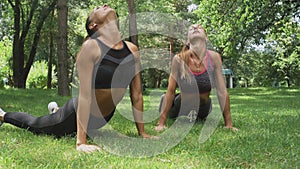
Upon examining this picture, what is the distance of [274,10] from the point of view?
44.3 ft

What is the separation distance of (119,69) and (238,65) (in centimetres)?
4003

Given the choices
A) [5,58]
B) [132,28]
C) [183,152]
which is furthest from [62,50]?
[5,58]

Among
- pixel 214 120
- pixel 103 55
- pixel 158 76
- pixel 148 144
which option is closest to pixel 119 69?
pixel 103 55

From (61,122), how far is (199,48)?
6.41ft

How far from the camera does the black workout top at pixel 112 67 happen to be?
3.41 m

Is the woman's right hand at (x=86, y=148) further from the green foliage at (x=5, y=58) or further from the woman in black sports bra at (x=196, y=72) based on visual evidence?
the green foliage at (x=5, y=58)

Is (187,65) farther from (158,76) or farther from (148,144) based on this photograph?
(158,76)

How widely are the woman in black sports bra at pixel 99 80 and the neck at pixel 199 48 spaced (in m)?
1.22

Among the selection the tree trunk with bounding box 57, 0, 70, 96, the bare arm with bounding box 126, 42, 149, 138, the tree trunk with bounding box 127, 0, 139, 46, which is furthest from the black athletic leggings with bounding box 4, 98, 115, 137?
the tree trunk with bounding box 127, 0, 139, 46

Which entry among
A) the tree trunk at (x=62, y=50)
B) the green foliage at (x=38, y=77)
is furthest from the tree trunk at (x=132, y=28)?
the green foliage at (x=38, y=77)

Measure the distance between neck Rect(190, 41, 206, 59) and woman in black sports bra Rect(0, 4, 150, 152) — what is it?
4.00 ft

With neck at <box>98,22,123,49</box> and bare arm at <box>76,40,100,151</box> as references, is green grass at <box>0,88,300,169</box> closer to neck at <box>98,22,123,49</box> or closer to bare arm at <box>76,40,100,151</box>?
bare arm at <box>76,40,100,151</box>

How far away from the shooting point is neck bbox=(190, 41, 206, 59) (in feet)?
15.3

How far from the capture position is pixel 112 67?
3.46m
